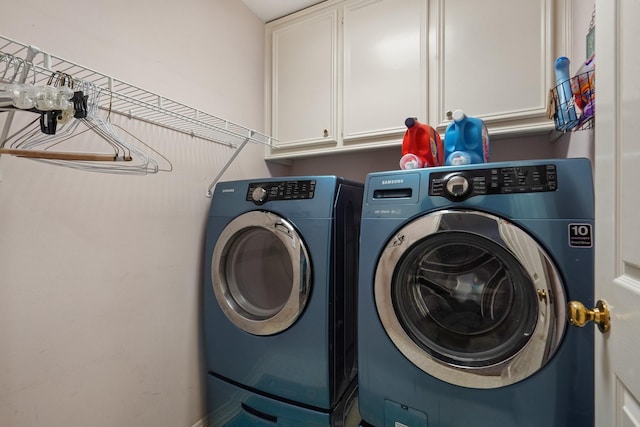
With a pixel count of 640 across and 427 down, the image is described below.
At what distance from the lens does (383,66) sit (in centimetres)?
155

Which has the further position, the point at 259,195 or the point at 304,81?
the point at 304,81

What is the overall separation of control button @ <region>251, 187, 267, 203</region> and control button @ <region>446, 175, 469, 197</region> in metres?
0.76

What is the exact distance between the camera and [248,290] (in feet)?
4.77

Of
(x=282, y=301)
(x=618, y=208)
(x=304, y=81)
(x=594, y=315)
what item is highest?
(x=304, y=81)

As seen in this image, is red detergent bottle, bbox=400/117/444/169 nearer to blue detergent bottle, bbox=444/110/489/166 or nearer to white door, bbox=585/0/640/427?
blue detergent bottle, bbox=444/110/489/166

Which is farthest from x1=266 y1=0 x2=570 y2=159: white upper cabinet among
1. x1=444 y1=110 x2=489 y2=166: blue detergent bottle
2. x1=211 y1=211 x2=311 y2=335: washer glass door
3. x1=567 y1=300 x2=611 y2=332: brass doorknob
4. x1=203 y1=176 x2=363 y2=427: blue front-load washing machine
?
x1=567 y1=300 x2=611 y2=332: brass doorknob

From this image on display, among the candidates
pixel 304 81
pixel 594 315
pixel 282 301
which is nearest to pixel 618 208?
pixel 594 315

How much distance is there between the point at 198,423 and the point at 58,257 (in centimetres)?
104

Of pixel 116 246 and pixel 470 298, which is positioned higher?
pixel 116 246

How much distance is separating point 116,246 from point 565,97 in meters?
1.71

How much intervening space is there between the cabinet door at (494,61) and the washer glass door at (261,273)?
96 centimetres

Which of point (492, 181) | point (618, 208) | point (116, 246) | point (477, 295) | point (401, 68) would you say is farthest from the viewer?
point (401, 68)

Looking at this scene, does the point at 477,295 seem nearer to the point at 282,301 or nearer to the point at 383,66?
the point at 282,301

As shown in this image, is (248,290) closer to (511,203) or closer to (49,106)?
(49,106)
